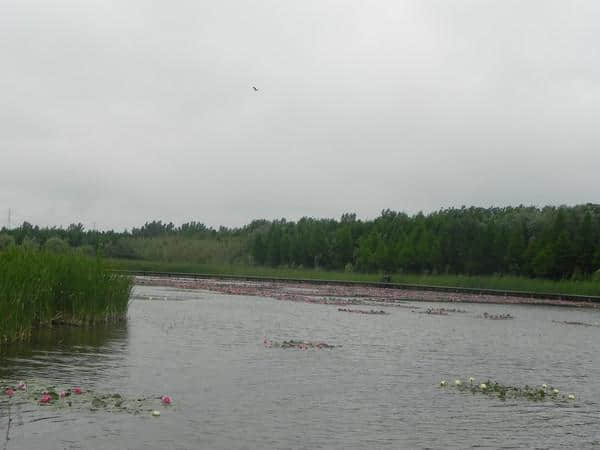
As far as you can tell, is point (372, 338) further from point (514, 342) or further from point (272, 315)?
point (272, 315)

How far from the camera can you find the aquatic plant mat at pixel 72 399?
12.6 metres

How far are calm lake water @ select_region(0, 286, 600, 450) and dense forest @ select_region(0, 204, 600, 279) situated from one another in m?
23.8

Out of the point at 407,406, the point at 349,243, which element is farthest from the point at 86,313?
the point at 349,243

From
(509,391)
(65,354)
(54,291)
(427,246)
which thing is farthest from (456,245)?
(65,354)

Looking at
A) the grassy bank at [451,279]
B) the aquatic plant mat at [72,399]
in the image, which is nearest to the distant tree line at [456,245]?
the grassy bank at [451,279]

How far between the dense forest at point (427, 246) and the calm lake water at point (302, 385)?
2377 centimetres

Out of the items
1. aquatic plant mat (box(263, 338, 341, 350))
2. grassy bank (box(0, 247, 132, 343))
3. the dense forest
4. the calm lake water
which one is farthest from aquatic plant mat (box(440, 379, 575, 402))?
the dense forest

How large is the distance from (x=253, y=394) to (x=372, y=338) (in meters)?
11.4

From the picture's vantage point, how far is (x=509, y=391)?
1620 centimetres

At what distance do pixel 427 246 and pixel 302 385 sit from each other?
241 ft

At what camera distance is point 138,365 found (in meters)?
17.3

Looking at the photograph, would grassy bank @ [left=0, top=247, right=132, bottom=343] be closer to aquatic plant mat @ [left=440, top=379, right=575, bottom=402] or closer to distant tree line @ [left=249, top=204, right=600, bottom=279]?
aquatic plant mat @ [left=440, top=379, right=575, bottom=402]

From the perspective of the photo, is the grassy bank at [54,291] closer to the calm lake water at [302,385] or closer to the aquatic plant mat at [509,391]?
the calm lake water at [302,385]

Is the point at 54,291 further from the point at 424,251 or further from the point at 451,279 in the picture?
the point at 424,251
